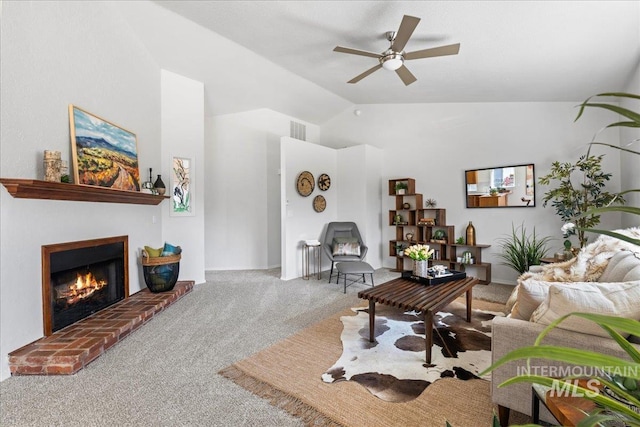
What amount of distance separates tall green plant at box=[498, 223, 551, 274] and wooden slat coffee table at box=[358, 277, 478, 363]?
70.8 inches

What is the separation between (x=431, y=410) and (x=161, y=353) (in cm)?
215

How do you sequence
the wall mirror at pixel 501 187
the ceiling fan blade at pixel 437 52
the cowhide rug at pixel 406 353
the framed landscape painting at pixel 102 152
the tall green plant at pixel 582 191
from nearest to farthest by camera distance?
the cowhide rug at pixel 406 353
the ceiling fan blade at pixel 437 52
the framed landscape painting at pixel 102 152
the tall green plant at pixel 582 191
the wall mirror at pixel 501 187

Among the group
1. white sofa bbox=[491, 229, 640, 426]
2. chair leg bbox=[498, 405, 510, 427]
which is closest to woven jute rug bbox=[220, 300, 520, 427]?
chair leg bbox=[498, 405, 510, 427]

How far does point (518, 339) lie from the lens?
1.58 meters

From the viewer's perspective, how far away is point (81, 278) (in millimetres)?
2992

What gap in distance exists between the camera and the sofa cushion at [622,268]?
Result: 1.85 m

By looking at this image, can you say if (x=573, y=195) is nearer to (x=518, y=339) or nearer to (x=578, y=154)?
(x=578, y=154)

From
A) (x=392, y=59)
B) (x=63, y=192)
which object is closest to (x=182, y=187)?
(x=63, y=192)

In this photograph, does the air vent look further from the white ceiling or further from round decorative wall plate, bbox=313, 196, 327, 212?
the white ceiling

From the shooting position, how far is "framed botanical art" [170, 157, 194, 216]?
466 cm

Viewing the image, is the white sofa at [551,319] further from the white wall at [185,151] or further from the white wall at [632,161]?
the white wall at [185,151]

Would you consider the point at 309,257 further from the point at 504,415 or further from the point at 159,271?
the point at 504,415

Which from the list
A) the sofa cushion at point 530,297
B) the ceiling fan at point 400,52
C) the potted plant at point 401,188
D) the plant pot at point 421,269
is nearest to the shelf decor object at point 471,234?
the potted plant at point 401,188

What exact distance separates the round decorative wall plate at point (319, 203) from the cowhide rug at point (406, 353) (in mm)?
2841
